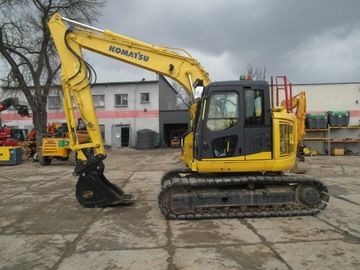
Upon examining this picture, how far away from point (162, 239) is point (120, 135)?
98.5ft

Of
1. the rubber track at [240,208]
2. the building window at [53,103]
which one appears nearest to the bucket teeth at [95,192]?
the rubber track at [240,208]

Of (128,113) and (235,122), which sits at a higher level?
(128,113)

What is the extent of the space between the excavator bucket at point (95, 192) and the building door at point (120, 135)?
27.3 metres

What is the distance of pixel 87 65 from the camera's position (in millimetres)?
8281

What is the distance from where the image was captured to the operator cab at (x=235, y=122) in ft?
23.1

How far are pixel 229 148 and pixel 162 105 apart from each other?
31.3m

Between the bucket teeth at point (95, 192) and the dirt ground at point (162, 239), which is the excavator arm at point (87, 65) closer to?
the bucket teeth at point (95, 192)

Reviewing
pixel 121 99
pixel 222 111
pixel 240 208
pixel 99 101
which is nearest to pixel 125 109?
pixel 121 99

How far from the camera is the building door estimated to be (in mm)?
35188

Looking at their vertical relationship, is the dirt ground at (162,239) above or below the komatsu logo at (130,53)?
below

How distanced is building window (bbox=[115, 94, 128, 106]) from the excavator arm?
2790cm

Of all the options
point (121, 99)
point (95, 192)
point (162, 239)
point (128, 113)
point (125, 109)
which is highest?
point (121, 99)

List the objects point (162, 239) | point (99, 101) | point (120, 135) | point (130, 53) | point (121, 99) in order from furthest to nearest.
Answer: point (99, 101)
point (121, 99)
point (120, 135)
point (130, 53)
point (162, 239)

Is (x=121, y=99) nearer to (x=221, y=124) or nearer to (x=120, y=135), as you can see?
(x=120, y=135)
